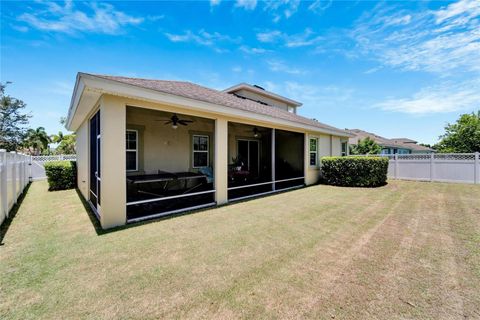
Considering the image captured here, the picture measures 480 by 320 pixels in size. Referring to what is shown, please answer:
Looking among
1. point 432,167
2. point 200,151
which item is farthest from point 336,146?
point 200,151

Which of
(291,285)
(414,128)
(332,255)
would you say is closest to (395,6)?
(332,255)

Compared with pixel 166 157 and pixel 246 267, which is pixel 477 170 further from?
pixel 166 157

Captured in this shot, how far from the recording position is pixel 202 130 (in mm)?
10031

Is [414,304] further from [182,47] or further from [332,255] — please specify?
[182,47]

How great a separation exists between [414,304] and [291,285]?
1.26 m

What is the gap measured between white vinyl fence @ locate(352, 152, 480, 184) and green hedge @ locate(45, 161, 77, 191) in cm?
1788

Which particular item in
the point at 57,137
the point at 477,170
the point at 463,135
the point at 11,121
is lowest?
the point at 477,170

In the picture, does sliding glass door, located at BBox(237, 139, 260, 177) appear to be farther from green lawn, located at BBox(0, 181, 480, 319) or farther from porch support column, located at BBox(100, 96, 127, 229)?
porch support column, located at BBox(100, 96, 127, 229)

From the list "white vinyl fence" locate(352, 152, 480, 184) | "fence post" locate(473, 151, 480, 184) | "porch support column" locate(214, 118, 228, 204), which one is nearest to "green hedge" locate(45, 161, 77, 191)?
"porch support column" locate(214, 118, 228, 204)

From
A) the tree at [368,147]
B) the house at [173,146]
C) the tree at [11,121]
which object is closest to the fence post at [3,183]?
the house at [173,146]

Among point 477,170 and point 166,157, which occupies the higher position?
point 166,157

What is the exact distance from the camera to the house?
445cm

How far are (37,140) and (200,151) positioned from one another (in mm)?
32001

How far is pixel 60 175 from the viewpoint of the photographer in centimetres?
960
